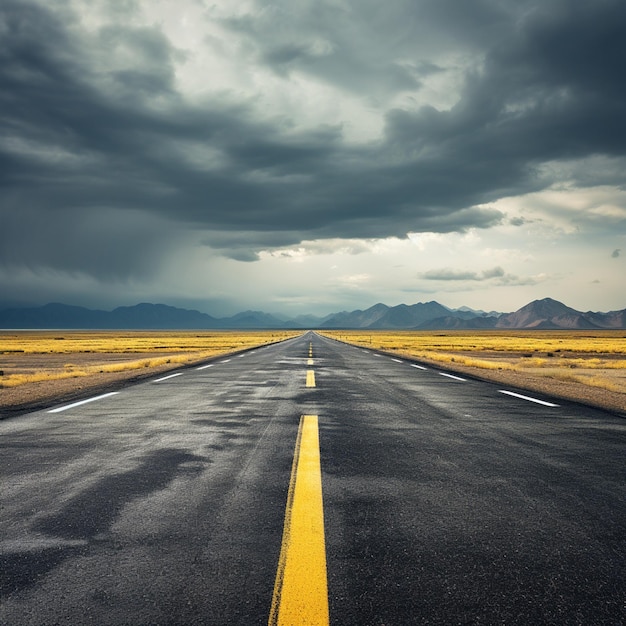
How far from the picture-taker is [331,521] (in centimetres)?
322

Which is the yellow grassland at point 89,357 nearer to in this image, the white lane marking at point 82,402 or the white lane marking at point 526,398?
the white lane marking at point 82,402

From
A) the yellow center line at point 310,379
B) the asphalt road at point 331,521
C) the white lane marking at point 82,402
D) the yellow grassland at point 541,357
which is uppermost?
the asphalt road at point 331,521

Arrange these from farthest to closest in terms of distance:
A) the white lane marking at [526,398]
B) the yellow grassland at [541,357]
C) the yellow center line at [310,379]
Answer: the yellow grassland at [541,357] → the yellow center line at [310,379] → the white lane marking at [526,398]

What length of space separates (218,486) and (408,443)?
254 cm

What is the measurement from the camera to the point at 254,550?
2789 millimetres

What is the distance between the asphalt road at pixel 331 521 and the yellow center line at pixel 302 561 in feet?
0.13

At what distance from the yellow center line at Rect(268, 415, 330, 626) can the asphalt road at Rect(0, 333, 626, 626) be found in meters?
0.04

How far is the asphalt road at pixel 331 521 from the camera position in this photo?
228 centimetres

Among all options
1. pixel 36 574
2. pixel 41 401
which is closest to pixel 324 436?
pixel 36 574

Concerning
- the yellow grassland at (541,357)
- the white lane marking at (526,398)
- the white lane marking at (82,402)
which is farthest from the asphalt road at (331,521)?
the yellow grassland at (541,357)

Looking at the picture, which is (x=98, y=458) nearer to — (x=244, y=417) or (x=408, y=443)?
(x=244, y=417)

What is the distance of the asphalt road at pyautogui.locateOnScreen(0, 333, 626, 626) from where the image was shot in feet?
7.48

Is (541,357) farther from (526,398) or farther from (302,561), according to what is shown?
(302,561)

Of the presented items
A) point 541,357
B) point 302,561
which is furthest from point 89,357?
point 302,561
